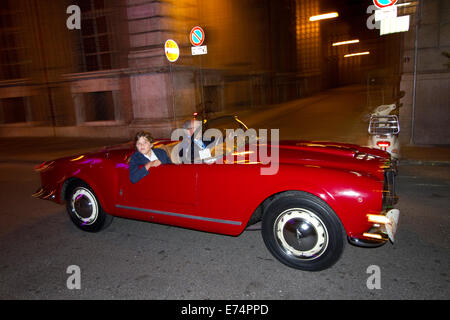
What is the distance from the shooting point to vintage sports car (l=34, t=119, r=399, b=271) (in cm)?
303

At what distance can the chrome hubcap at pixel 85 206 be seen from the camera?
454cm

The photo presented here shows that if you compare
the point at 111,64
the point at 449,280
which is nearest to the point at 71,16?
the point at 111,64

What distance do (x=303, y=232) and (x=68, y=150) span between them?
34.6ft

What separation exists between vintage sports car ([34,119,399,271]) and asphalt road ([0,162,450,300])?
0.95 feet

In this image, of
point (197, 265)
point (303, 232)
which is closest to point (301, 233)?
point (303, 232)

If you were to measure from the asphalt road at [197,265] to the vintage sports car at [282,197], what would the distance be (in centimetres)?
29

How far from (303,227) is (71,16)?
15634mm

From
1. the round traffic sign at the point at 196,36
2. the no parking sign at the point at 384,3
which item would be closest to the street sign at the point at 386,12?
the no parking sign at the point at 384,3

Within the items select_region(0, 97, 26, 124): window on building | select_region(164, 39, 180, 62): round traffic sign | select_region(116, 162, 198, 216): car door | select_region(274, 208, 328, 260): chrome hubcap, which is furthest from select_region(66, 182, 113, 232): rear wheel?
select_region(0, 97, 26, 124): window on building

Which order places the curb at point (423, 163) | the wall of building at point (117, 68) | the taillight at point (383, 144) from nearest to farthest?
the taillight at point (383, 144) < the curb at point (423, 163) < the wall of building at point (117, 68)

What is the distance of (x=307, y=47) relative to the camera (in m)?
28.9

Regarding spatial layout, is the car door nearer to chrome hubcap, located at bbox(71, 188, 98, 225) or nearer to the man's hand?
the man's hand

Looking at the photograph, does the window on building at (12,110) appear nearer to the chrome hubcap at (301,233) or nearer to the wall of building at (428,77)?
the wall of building at (428,77)
